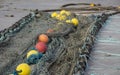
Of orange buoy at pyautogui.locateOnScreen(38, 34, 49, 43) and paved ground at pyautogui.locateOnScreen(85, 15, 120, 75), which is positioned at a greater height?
orange buoy at pyautogui.locateOnScreen(38, 34, 49, 43)

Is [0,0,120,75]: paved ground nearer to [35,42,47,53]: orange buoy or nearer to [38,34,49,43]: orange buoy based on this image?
[35,42,47,53]: orange buoy

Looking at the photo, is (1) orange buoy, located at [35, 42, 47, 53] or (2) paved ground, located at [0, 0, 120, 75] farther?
(1) orange buoy, located at [35, 42, 47, 53]

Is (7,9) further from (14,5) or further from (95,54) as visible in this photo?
(95,54)

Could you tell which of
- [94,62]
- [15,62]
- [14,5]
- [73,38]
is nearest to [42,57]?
[15,62]

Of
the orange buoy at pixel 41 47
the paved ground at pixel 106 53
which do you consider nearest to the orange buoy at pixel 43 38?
the orange buoy at pixel 41 47

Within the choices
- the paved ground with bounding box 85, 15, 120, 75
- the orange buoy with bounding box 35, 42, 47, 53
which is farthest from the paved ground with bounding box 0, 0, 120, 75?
the orange buoy with bounding box 35, 42, 47, 53

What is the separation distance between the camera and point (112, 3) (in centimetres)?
1203

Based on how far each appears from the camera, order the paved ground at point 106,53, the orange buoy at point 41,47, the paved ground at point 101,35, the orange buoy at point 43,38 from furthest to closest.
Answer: the orange buoy at point 43,38 → the orange buoy at point 41,47 → the paved ground at point 101,35 → the paved ground at point 106,53

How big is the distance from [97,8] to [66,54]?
4.94 m

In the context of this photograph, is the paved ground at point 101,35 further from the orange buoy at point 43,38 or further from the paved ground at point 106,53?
the orange buoy at point 43,38

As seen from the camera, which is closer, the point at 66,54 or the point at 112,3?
the point at 66,54

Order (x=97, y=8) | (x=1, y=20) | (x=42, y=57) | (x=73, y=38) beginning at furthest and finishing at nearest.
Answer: (x=97, y=8)
(x=1, y=20)
(x=73, y=38)
(x=42, y=57)

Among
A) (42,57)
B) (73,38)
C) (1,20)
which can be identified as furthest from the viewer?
(1,20)

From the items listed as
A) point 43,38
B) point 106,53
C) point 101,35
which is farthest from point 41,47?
point 101,35
